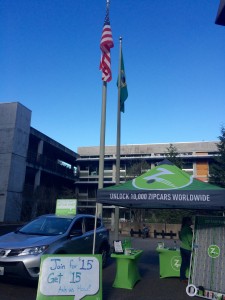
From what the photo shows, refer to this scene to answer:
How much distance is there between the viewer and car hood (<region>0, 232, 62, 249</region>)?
7.08 meters

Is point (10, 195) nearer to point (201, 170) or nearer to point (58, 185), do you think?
point (58, 185)

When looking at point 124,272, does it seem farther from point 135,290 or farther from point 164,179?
point 164,179

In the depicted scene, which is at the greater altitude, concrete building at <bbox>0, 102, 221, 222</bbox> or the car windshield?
concrete building at <bbox>0, 102, 221, 222</bbox>

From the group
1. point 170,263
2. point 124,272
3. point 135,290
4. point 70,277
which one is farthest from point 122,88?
point 70,277

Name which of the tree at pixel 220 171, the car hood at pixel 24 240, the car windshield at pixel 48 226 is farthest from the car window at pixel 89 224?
the tree at pixel 220 171

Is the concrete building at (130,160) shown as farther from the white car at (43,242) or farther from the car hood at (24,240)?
the car hood at (24,240)

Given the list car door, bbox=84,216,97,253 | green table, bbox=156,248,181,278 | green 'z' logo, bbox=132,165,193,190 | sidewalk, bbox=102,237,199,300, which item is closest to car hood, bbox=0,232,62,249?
car door, bbox=84,216,97,253

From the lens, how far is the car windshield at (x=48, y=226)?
8.32 m

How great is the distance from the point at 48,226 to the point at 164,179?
136 inches

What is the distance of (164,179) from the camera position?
783 centimetres

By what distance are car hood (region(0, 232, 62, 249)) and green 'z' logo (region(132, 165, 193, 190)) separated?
8.17ft

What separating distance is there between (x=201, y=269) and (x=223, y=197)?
1.89 m

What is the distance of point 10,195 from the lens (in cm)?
3067

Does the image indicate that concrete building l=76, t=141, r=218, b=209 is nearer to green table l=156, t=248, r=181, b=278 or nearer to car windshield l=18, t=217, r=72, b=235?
green table l=156, t=248, r=181, b=278
